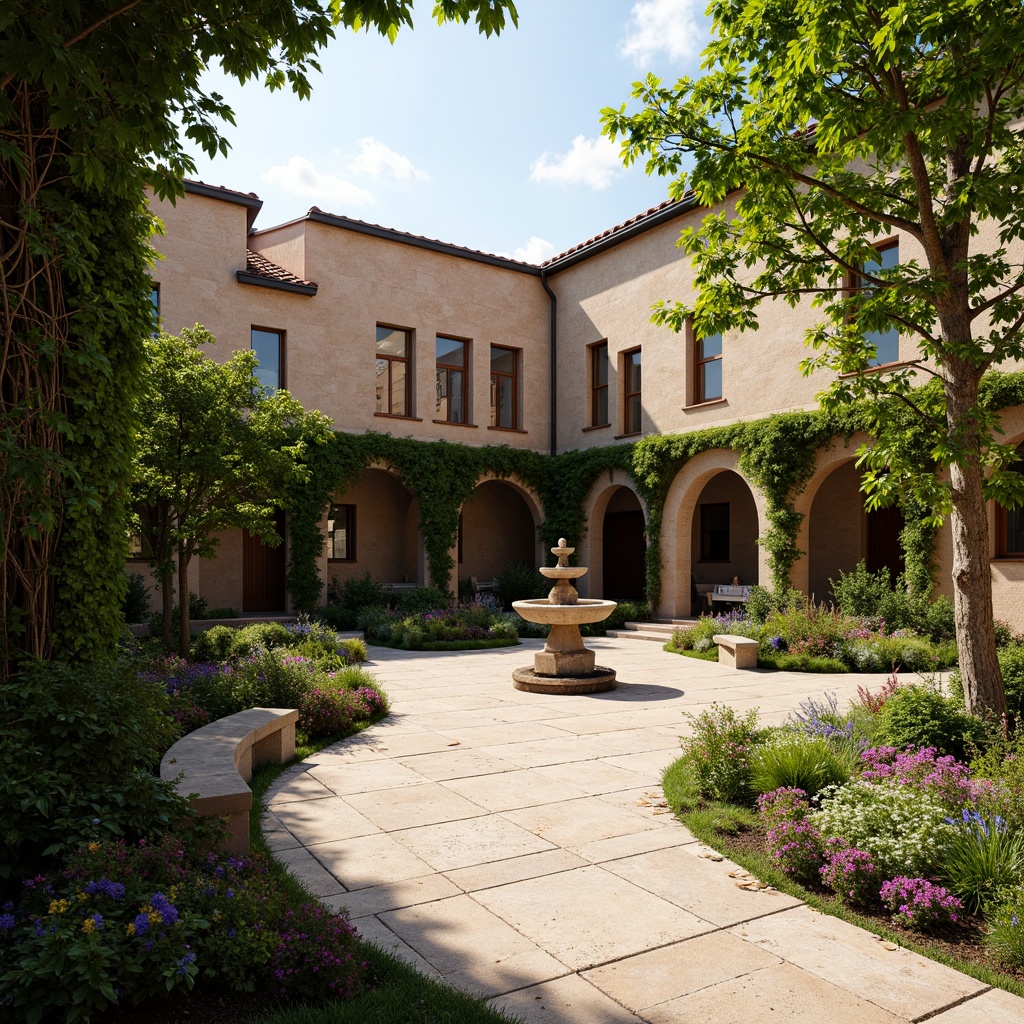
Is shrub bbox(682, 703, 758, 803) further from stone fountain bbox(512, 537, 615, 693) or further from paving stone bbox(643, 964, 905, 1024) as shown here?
stone fountain bbox(512, 537, 615, 693)

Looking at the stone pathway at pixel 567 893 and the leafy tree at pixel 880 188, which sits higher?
the leafy tree at pixel 880 188

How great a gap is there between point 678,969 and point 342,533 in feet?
55.5

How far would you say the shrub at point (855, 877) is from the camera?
3742 mm

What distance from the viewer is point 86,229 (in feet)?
14.7

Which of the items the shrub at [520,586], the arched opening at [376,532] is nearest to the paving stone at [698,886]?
the arched opening at [376,532]

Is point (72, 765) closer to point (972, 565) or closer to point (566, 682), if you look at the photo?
point (972, 565)

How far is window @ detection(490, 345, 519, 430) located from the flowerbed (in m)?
15.6

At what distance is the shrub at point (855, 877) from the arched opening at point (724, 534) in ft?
47.9

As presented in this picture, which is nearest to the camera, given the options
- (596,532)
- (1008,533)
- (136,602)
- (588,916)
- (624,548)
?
(588,916)

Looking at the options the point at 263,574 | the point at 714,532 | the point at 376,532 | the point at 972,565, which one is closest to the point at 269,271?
the point at 376,532

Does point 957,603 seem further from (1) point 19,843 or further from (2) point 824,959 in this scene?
(1) point 19,843

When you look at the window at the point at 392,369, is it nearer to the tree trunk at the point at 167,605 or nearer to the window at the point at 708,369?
the window at the point at 708,369

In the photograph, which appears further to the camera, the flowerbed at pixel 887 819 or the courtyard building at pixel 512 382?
the courtyard building at pixel 512 382

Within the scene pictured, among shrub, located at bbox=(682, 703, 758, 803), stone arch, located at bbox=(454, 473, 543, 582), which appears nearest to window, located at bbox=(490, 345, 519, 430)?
stone arch, located at bbox=(454, 473, 543, 582)
